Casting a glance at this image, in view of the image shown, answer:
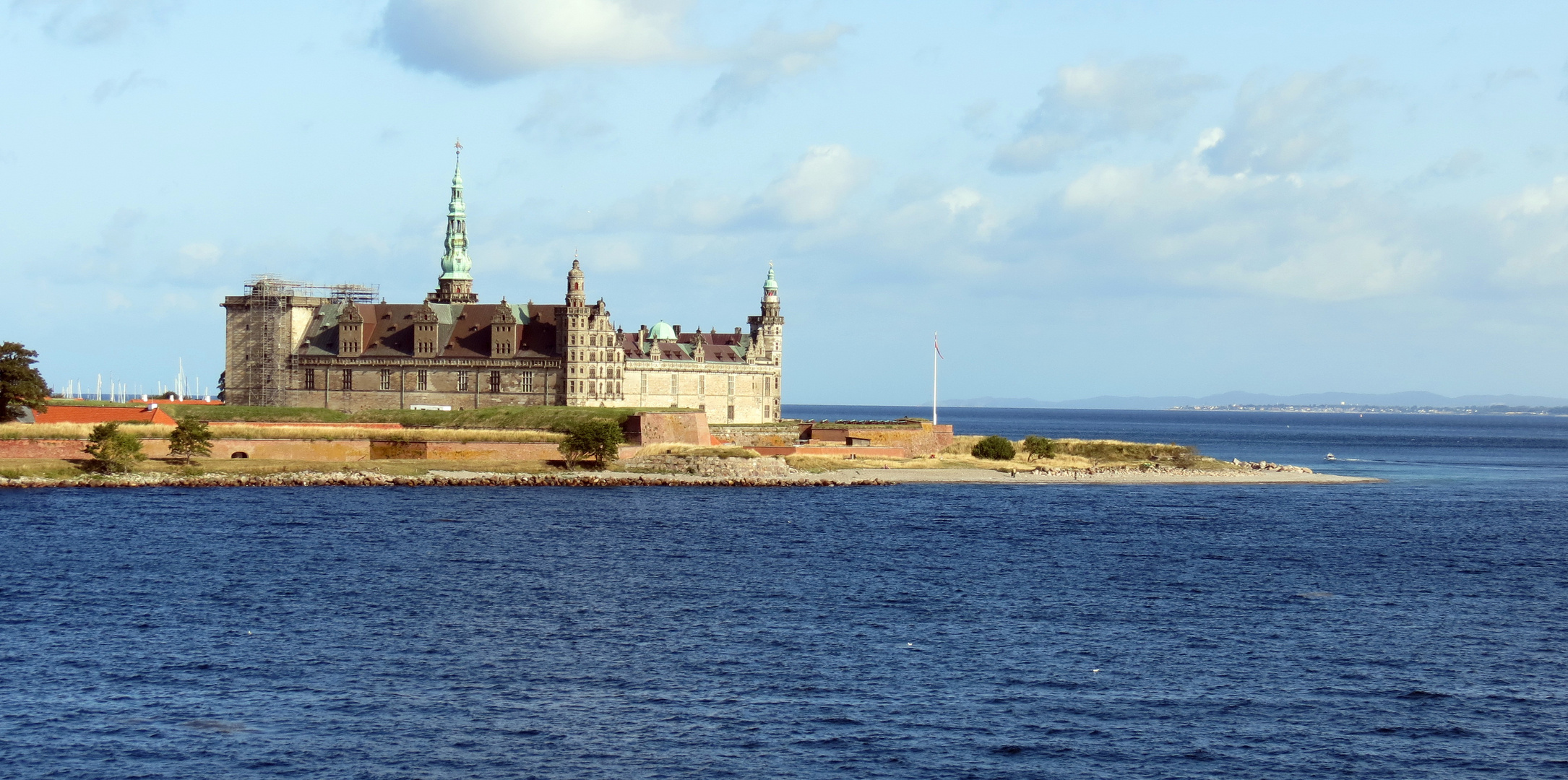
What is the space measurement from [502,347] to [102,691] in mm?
75856

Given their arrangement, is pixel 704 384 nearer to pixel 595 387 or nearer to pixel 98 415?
Answer: pixel 595 387

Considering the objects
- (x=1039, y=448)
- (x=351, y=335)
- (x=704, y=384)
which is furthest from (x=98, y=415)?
(x=1039, y=448)

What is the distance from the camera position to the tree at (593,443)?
292 feet

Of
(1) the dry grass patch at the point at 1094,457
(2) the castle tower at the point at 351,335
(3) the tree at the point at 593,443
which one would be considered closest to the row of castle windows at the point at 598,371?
(2) the castle tower at the point at 351,335

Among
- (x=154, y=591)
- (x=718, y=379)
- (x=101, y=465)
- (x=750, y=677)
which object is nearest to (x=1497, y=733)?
(x=750, y=677)

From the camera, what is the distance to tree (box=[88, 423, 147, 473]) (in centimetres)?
8000

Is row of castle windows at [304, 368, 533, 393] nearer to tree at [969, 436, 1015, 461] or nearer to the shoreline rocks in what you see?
the shoreline rocks

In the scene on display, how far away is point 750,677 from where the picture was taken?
35062mm

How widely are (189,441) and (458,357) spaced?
1048 inches

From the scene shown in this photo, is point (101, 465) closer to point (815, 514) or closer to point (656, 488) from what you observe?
point (656, 488)

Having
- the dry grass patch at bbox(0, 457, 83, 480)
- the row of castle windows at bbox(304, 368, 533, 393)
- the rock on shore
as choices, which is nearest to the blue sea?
the rock on shore

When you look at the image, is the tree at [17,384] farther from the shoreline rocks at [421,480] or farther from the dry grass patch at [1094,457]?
the dry grass patch at [1094,457]

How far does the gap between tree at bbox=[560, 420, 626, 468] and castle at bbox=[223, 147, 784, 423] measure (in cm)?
1609

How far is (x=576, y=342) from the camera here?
105938 millimetres
